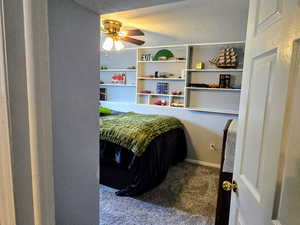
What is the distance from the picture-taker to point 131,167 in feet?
7.68

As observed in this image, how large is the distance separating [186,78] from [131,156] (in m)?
1.86

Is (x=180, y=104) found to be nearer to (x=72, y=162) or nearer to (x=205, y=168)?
(x=205, y=168)

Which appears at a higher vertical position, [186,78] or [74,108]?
[186,78]

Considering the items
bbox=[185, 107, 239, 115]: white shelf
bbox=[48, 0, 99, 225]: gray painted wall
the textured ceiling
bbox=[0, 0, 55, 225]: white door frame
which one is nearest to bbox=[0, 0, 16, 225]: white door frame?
bbox=[0, 0, 55, 225]: white door frame

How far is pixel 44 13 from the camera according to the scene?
44 centimetres

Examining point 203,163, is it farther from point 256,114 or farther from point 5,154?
point 5,154

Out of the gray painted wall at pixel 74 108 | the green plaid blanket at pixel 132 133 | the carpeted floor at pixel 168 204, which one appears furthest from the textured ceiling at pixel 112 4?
the carpeted floor at pixel 168 204

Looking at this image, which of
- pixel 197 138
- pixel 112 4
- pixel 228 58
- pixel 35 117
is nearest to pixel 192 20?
pixel 228 58

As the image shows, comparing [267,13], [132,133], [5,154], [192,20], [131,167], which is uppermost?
[192,20]

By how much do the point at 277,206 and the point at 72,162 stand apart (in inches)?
34.2

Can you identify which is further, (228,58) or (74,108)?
(228,58)

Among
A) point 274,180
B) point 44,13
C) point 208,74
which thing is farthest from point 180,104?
point 44,13

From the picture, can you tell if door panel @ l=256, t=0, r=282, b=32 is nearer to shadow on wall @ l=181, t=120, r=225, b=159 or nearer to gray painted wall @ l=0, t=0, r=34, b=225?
gray painted wall @ l=0, t=0, r=34, b=225

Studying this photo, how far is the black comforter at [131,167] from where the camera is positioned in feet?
7.72
